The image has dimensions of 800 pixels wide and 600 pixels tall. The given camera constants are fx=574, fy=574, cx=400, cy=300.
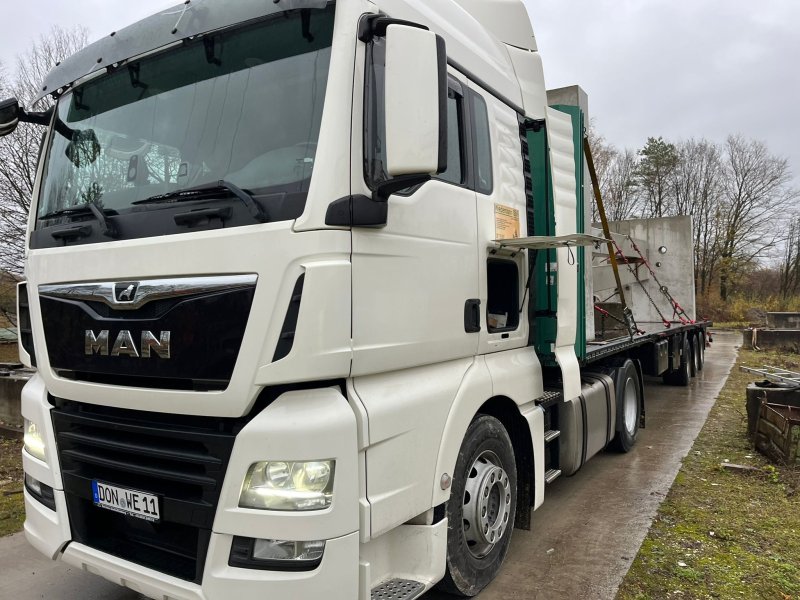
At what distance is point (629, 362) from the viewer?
609 cm

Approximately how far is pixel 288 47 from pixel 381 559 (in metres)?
2.18

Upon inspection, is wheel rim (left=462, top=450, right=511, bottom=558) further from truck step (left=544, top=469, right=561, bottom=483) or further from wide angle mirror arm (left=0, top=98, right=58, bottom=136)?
wide angle mirror arm (left=0, top=98, right=58, bottom=136)

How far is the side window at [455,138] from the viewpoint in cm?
293

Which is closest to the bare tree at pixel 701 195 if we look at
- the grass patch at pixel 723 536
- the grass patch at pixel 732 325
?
the grass patch at pixel 732 325

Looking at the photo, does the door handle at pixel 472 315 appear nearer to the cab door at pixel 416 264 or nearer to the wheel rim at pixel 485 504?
the cab door at pixel 416 264

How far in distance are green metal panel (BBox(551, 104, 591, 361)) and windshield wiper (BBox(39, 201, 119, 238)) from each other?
3.18m

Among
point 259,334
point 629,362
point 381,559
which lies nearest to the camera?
point 259,334

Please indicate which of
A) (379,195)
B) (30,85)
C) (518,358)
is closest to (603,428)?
(518,358)

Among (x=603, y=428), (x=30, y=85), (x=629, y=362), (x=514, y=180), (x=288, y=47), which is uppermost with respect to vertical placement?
(x=30, y=85)

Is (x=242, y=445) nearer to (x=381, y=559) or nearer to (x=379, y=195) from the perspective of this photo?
(x=381, y=559)

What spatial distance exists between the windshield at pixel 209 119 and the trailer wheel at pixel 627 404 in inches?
174

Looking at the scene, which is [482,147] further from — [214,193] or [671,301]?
[671,301]

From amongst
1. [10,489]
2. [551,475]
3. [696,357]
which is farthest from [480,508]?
[696,357]

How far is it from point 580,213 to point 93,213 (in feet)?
11.3
